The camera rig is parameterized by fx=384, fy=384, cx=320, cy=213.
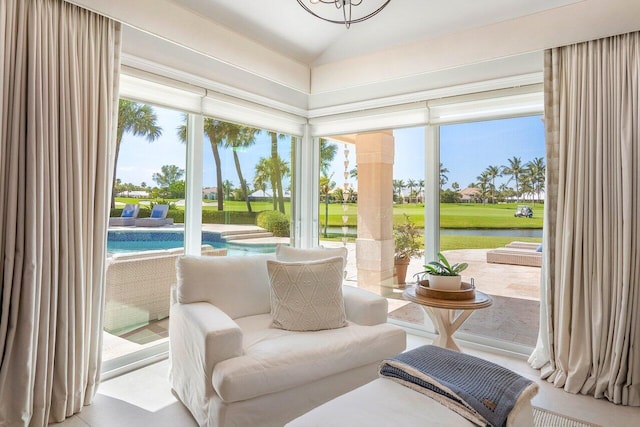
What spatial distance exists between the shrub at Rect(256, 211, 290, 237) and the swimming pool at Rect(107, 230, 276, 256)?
37 centimetres

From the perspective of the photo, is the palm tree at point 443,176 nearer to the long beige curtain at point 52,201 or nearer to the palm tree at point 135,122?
the palm tree at point 135,122

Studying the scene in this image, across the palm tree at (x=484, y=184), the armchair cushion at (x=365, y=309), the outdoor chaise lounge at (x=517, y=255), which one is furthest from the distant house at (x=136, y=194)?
the outdoor chaise lounge at (x=517, y=255)

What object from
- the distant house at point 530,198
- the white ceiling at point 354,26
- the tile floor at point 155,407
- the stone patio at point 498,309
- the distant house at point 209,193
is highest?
the white ceiling at point 354,26

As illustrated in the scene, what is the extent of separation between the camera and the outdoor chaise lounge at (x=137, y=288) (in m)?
2.72

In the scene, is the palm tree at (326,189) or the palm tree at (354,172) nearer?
the palm tree at (354,172)

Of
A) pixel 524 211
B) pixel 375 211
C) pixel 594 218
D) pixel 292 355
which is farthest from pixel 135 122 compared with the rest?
pixel 594 218

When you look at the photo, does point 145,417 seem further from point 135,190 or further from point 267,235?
point 267,235

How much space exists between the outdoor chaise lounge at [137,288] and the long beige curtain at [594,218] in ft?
9.32

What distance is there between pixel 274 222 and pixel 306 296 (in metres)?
1.78

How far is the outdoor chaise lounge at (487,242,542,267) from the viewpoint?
308cm

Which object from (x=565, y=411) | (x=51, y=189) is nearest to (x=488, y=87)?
(x=565, y=411)

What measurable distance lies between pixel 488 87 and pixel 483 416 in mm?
2511

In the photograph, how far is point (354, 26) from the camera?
3.44 m

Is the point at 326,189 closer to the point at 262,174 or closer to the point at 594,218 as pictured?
the point at 262,174
